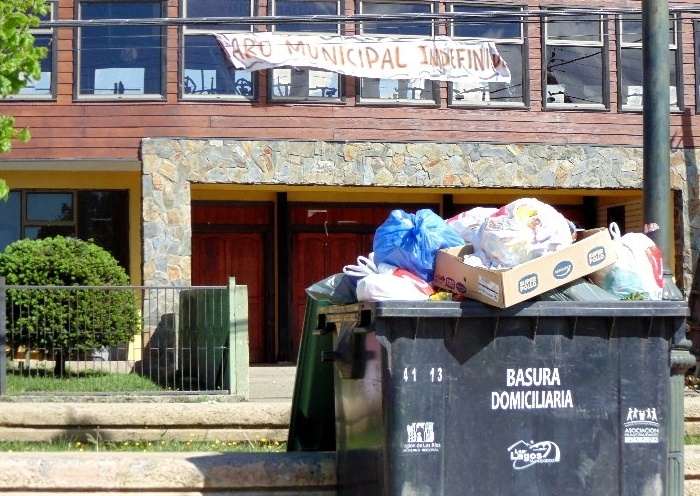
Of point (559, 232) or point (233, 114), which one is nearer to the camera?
point (559, 232)

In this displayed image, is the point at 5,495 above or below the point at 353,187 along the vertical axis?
below

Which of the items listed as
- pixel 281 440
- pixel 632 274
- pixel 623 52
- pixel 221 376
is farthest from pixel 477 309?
pixel 623 52

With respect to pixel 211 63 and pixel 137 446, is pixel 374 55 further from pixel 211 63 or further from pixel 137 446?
pixel 137 446

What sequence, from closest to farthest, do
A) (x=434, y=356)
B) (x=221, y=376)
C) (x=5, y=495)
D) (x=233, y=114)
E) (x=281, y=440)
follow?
(x=434, y=356), (x=5, y=495), (x=281, y=440), (x=221, y=376), (x=233, y=114)

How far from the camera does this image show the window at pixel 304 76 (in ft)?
50.5

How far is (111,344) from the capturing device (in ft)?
39.1

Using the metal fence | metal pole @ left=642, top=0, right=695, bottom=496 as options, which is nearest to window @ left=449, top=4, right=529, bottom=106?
the metal fence

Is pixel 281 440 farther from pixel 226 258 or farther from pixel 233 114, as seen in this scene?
pixel 226 258

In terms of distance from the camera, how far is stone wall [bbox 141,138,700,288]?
49.2ft

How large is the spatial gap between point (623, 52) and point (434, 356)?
41.9 feet

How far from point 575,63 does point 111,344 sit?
320 inches

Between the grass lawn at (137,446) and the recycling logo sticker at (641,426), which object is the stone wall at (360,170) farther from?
the recycling logo sticker at (641,426)

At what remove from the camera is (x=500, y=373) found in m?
4.51

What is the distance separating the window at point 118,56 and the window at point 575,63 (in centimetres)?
553
